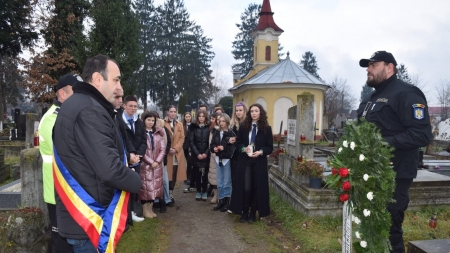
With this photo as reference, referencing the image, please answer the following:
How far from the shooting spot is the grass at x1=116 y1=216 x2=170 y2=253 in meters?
4.89

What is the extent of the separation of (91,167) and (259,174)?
405 centimetres

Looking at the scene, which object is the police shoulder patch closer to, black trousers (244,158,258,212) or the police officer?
the police officer

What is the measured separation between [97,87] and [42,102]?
20509mm

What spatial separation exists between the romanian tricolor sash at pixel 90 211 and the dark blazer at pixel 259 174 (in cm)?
378

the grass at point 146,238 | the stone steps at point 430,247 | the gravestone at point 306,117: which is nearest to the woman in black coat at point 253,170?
the gravestone at point 306,117

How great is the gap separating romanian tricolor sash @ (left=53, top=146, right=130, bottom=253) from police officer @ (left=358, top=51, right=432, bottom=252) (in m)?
2.56

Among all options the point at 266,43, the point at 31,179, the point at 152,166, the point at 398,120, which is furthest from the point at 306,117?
the point at 266,43

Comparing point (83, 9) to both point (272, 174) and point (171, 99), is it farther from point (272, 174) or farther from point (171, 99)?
point (171, 99)

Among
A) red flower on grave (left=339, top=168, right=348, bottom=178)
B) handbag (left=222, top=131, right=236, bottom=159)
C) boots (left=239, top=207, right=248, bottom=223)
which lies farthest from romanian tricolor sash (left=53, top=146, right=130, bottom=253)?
handbag (left=222, top=131, right=236, bottom=159)

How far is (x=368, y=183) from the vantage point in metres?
3.24

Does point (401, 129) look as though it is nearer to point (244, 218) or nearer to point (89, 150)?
point (89, 150)

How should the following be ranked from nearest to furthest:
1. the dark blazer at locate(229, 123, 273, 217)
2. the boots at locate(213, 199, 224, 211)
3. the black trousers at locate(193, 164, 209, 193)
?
the dark blazer at locate(229, 123, 273, 217) → the boots at locate(213, 199, 224, 211) → the black trousers at locate(193, 164, 209, 193)

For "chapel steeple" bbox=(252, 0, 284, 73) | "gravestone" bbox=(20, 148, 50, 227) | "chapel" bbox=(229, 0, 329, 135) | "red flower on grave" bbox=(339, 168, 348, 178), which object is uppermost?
"chapel steeple" bbox=(252, 0, 284, 73)

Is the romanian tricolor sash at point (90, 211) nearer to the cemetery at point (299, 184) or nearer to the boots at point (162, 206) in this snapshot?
the cemetery at point (299, 184)
